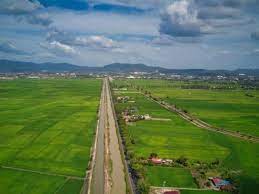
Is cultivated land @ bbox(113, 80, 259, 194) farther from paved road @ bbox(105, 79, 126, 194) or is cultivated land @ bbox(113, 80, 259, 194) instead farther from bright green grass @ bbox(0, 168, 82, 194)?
bright green grass @ bbox(0, 168, 82, 194)

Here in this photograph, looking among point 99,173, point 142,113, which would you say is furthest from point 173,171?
point 142,113

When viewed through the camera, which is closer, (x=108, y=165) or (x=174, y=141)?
(x=108, y=165)

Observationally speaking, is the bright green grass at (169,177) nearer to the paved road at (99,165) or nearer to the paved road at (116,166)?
the paved road at (116,166)

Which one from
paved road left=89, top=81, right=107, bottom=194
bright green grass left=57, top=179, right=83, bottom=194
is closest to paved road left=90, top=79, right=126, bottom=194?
paved road left=89, top=81, right=107, bottom=194

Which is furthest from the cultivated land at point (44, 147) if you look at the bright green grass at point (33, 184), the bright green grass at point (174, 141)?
the bright green grass at point (174, 141)

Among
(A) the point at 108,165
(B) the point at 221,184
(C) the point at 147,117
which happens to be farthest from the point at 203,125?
(B) the point at 221,184

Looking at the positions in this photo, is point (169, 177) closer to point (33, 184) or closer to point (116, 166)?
point (116, 166)

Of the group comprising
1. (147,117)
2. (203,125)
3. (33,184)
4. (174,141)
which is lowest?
(33,184)
